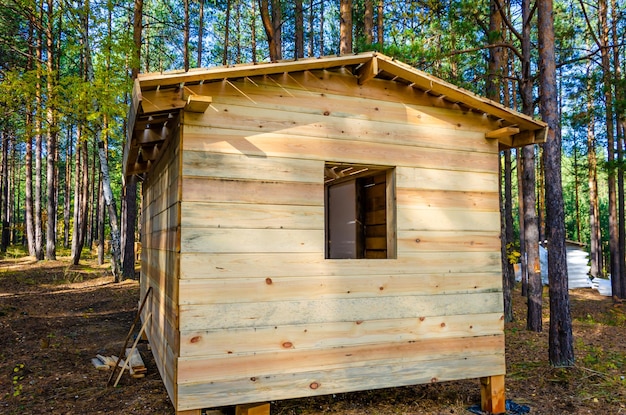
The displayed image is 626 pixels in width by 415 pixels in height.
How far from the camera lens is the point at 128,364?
6391 mm

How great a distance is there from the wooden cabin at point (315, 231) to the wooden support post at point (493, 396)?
2 centimetres

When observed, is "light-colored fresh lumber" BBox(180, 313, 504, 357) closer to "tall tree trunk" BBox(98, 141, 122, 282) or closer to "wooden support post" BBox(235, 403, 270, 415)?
"wooden support post" BBox(235, 403, 270, 415)

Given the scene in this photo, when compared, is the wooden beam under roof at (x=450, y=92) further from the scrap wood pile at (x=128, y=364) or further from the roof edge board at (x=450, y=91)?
the scrap wood pile at (x=128, y=364)

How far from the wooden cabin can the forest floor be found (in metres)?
0.76

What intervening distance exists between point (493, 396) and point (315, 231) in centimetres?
281

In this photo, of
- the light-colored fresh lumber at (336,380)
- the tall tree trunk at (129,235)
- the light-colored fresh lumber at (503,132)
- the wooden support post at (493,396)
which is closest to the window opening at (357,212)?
the light-colored fresh lumber at (503,132)

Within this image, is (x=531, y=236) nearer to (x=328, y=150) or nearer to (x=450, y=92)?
(x=450, y=92)

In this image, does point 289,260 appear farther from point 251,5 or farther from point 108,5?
point 251,5

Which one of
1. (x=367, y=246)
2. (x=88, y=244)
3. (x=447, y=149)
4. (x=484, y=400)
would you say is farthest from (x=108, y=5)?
(x=88, y=244)

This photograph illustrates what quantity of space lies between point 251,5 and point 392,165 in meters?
19.7

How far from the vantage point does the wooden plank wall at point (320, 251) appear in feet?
13.2

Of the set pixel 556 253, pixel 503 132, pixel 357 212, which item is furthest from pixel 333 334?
pixel 556 253

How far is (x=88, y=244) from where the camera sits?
3256 centimetres

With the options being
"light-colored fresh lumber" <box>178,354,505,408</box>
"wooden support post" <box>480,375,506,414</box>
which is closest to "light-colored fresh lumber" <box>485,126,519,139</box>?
"light-colored fresh lumber" <box>178,354,505,408</box>
